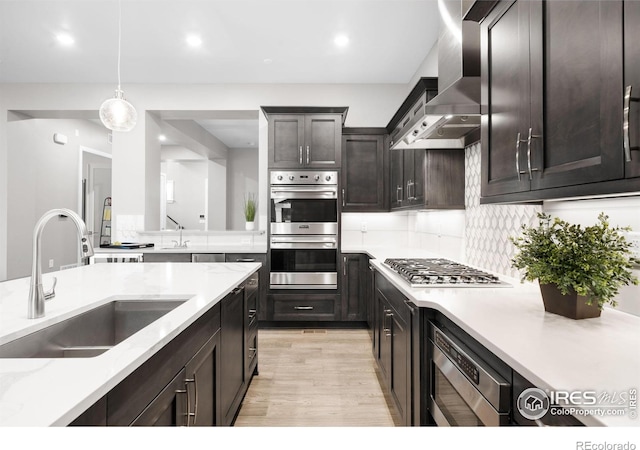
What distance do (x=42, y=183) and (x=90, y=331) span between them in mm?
5326

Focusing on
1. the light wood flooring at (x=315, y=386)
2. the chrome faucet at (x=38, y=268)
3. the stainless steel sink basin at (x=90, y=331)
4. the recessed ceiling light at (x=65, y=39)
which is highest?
the recessed ceiling light at (x=65, y=39)

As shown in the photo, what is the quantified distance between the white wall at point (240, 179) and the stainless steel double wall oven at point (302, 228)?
4.71 meters

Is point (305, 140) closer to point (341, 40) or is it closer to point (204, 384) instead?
point (341, 40)

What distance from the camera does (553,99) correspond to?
1136 mm

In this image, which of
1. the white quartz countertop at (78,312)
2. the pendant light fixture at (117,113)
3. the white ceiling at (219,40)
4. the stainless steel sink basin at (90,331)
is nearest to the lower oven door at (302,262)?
the white quartz countertop at (78,312)

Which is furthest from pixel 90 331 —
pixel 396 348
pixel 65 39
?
pixel 65 39

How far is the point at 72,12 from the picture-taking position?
2.96 meters

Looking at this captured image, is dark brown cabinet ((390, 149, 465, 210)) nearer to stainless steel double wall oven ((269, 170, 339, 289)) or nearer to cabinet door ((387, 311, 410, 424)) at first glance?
cabinet door ((387, 311, 410, 424))

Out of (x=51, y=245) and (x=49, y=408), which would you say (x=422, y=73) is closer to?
(x=49, y=408)

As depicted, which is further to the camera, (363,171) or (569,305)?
(363,171)

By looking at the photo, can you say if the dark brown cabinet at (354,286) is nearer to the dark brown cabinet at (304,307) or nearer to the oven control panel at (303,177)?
the dark brown cabinet at (304,307)

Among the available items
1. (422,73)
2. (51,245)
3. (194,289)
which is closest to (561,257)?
(194,289)

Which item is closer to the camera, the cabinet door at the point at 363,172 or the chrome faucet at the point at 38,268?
the chrome faucet at the point at 38,268

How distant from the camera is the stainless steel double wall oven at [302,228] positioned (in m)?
3.82
